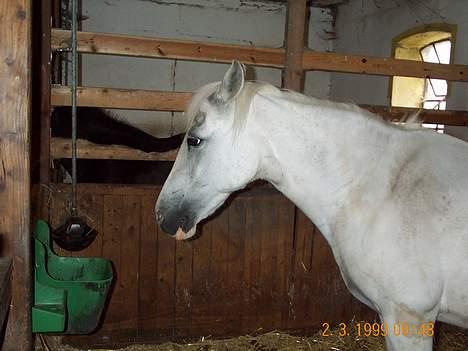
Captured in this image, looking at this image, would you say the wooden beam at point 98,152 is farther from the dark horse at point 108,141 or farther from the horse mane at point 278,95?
the horse mane at point 278,95

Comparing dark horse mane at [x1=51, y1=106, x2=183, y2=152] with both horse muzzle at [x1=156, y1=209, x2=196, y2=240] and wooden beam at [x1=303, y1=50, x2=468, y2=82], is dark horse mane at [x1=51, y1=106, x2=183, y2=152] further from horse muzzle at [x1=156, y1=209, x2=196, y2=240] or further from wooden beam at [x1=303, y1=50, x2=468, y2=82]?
horse muzzle at [x1=156, y1=209, x2=196, y2=240]

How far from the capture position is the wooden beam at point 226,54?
302cm

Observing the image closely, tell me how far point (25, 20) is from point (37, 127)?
1.89 m

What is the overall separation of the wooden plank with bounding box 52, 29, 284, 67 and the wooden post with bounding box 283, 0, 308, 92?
0.10m

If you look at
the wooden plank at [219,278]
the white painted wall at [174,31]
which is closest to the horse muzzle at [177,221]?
the wooden plank at [219,278]

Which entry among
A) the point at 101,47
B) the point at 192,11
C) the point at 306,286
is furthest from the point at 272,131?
the point at 192,11

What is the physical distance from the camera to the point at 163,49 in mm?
3137

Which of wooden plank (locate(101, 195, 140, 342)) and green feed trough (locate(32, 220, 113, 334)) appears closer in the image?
green feed trough (locate(32, 220, 113, 334))

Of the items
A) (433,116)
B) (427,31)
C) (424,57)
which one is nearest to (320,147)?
(433,116)

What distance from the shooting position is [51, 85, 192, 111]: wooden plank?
298cm

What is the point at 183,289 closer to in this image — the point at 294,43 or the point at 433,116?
the point at 294,43

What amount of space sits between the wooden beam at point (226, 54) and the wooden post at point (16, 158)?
1393 millimetres

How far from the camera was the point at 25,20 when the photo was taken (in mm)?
1648

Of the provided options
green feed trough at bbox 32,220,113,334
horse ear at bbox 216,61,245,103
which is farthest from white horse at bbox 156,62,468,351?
green feed trough at bbox 32,220,113,334
